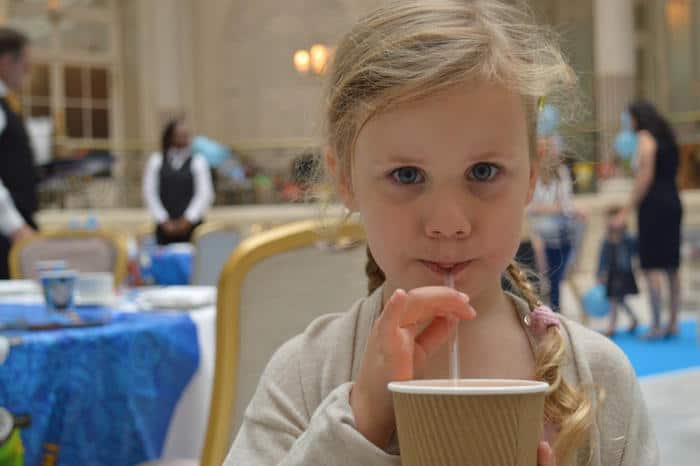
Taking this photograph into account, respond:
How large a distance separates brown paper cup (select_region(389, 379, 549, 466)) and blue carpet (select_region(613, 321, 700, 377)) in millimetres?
4351

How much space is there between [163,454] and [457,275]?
56.5 inches

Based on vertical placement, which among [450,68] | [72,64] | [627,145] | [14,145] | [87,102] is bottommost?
[450,68]

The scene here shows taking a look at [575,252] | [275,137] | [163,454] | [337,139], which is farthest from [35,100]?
[337,139]

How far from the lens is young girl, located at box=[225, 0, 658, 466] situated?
0.67 m

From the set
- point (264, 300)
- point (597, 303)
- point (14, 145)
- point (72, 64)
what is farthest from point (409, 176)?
point (72, 64)

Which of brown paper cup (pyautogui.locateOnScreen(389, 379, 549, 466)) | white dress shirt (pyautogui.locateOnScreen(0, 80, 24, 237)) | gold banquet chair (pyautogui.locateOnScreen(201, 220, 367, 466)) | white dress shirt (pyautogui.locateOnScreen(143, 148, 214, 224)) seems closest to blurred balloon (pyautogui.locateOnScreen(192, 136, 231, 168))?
white dress shirt (pyautogui.locateOnScreen(143, 148, 214, 224))

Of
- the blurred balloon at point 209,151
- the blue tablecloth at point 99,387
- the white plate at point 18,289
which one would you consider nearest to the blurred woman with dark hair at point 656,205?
the white plate at point 18,289

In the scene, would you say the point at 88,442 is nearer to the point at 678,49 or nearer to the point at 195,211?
the point at 195,211

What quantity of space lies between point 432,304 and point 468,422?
112mm

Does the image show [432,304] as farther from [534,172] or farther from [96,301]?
[96,301]

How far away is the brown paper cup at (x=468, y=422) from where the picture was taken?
53cm

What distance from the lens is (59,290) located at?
220 cm

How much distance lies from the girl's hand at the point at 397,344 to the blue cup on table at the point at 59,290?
5.40ft

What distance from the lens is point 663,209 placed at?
634 centimetres
